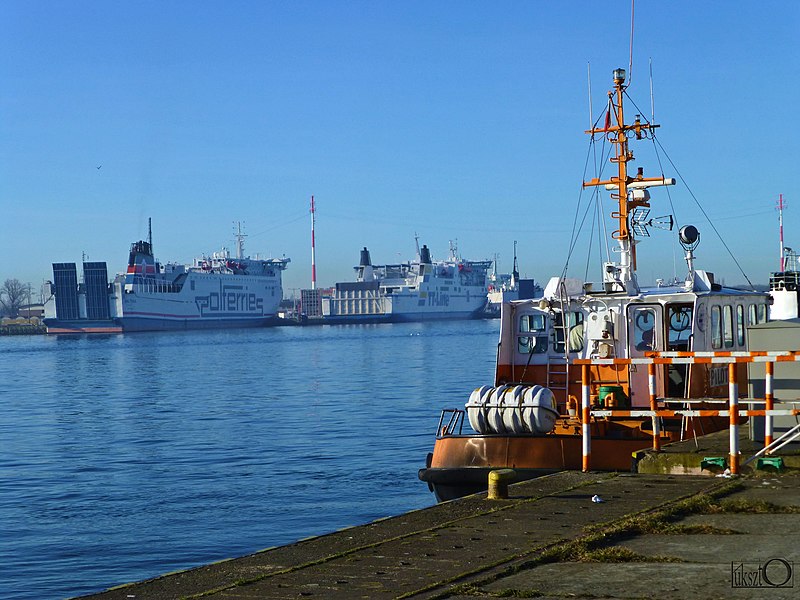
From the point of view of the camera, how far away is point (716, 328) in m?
15.6

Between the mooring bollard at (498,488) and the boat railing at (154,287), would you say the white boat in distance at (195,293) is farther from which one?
the mooring bollard at (498,488)

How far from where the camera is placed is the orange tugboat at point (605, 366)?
1415cm

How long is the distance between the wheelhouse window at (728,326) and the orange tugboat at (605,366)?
15mm

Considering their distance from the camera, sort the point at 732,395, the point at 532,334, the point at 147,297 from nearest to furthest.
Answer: the point at 732,395, the point at 532,334, the point at 147,297

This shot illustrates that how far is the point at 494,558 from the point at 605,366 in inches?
336

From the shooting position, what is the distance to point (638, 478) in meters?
10.9

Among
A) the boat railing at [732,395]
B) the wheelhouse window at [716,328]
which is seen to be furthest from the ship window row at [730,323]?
the boat railing at [732,395]

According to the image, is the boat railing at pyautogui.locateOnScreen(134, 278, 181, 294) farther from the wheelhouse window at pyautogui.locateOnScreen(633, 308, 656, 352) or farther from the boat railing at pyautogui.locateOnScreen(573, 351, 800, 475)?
the boat railing at pyautogui.locateOnScreen(573, 351, 800, 475)

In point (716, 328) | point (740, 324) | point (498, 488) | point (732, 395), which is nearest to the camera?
point (498, 488)

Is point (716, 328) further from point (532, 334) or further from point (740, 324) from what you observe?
point (532, 334)

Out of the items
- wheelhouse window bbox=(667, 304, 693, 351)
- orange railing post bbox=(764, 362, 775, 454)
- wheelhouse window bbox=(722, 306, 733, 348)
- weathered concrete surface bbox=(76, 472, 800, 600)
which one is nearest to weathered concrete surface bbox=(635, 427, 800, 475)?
orange railing post bbox=(764, 362, 775, 454)

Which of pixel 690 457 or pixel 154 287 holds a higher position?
pixel 154 287

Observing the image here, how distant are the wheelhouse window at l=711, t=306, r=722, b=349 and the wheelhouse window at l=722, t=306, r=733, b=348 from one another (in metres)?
0.13

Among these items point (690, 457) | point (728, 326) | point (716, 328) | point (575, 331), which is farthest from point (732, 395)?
point (575, 331)
